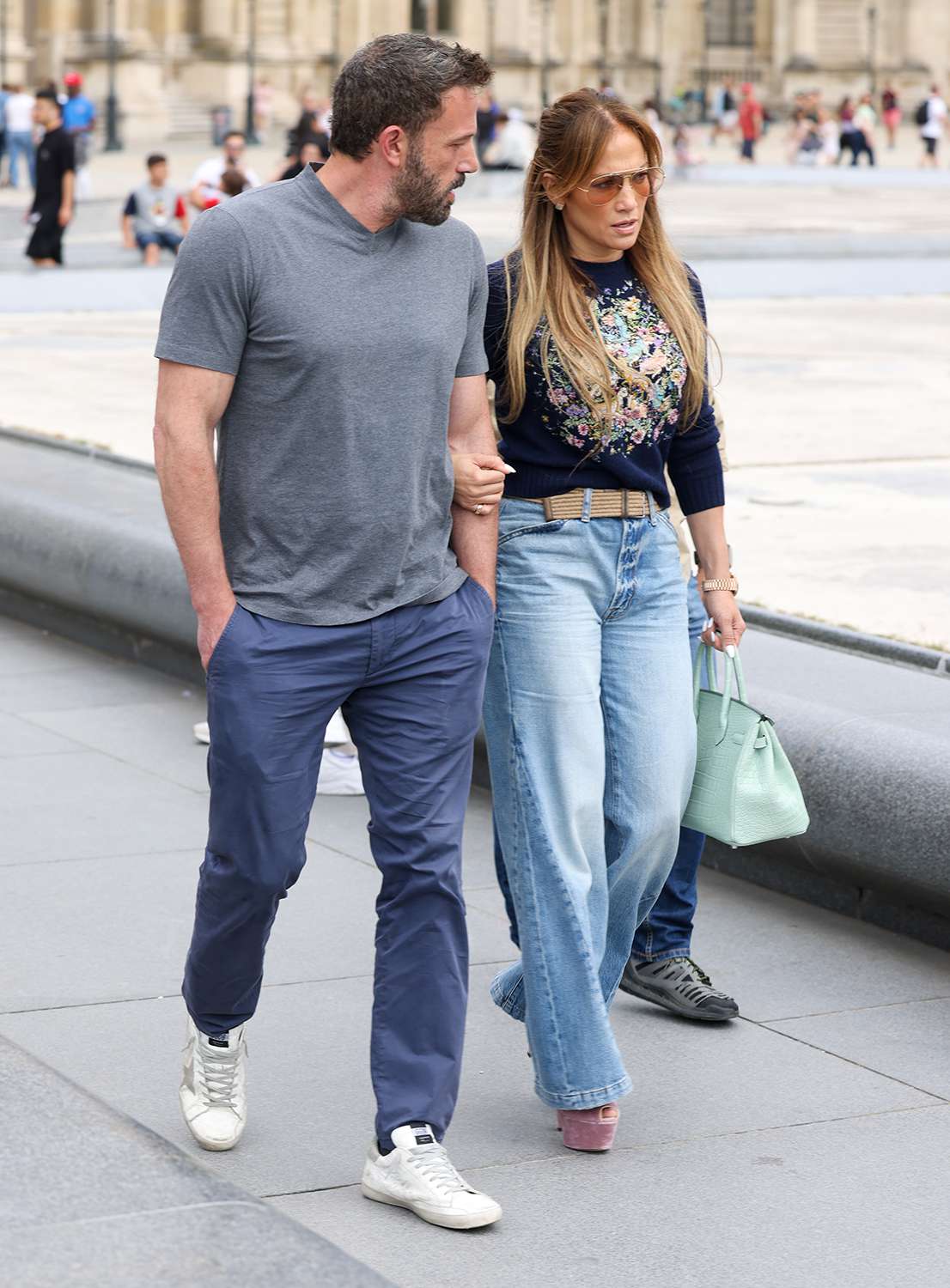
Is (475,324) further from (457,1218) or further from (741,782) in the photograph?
(457,1218)

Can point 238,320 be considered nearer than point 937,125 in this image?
Yes

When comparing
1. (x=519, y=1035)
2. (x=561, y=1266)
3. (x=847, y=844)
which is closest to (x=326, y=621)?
(x=561, y=1266)

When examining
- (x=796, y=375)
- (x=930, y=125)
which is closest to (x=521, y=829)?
(x=796, y=375)

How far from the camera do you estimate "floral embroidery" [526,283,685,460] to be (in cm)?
399

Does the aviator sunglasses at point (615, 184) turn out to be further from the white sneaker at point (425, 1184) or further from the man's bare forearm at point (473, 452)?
the white sneaker at point (425, 1184)

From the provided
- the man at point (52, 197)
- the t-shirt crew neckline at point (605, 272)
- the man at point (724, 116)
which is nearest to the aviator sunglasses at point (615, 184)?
the t-shirt crew neckline at point (605, 272)

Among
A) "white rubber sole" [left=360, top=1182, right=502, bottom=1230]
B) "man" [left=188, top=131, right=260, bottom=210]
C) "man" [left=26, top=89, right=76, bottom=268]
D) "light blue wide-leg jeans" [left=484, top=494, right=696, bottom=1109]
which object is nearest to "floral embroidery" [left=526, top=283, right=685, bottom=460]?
"light blue wide-leg jeans" [left=484, top=494, right=696, bottom=1109]

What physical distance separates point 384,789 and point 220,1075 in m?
0.65

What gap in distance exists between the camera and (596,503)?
13.3ft

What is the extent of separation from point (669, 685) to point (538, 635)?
0.90 ft

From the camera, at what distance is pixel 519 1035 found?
4676mm

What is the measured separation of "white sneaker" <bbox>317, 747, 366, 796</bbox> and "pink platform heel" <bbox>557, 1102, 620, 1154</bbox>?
2.64 meters

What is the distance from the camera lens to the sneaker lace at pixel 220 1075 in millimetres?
3939

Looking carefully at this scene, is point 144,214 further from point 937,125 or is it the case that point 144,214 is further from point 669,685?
point 937,125
